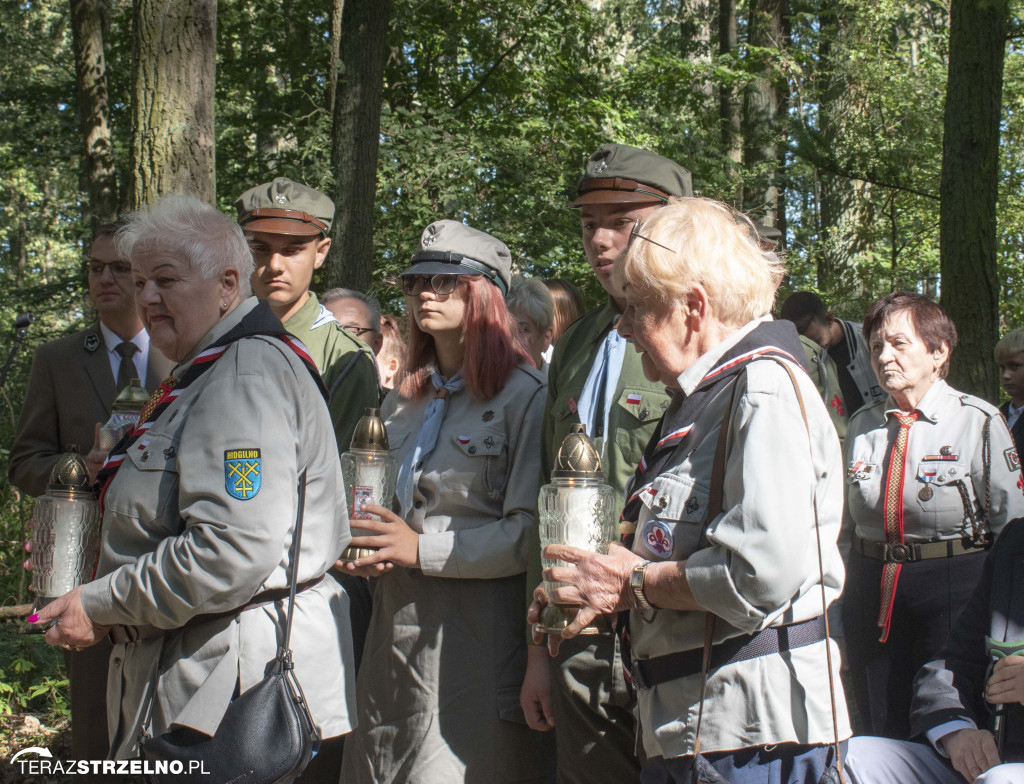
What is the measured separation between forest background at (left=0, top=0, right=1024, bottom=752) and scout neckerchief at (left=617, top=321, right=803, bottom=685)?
5.90 meters

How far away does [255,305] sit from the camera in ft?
8.84

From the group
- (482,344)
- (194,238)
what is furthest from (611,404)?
(194,238)

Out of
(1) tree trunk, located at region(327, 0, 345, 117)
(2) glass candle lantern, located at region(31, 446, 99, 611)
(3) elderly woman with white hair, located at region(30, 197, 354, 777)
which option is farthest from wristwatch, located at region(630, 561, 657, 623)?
(1) tree trunk, located at region(327, 0, 345, 117)

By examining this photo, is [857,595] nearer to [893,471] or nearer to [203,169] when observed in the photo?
[893,471]

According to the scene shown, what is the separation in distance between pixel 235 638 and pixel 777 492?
4.56 ft

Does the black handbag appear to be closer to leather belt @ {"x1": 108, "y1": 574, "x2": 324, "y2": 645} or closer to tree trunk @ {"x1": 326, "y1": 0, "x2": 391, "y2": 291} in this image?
leather belt @ {"x1": 108, "y1": 574, "x2": 324, "y2": 645}

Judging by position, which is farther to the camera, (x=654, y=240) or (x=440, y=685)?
(x=440, y=685)

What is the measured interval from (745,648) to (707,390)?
531 mm

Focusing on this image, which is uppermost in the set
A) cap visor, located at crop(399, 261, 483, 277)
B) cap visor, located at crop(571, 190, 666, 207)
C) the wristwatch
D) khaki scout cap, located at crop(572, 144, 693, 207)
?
khaki scout cap, located at crop(572, 144, 693, 207)

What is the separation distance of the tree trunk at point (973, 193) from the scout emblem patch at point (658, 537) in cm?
498

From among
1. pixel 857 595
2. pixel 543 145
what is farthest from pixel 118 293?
pixel 543 145

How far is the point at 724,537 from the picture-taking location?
71.6 inches

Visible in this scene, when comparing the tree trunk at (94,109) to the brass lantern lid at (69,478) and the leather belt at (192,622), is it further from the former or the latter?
the leather belt at (192,622)

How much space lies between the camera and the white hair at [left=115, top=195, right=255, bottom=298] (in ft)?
8.61
